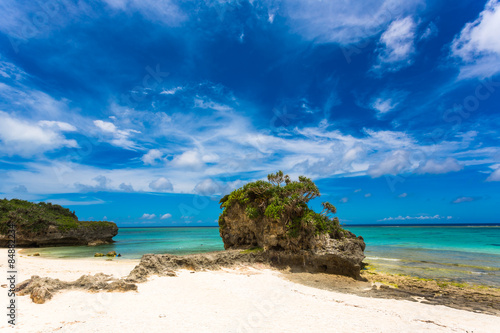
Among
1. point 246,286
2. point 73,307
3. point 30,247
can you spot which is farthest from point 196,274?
point 30,247

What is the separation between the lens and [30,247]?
1485 inches

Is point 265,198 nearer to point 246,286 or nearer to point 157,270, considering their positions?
point 246,286

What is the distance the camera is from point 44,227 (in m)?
37.9

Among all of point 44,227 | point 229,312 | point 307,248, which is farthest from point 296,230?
point 44,227

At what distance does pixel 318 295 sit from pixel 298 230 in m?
6.22

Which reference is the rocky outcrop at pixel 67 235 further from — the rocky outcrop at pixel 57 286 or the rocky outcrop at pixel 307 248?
the rocky outcrop at pixel 307 248

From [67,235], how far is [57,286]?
37.8 m

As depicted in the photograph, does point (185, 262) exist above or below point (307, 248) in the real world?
below

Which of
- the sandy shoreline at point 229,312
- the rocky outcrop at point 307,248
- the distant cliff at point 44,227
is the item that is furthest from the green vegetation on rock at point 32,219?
the rocky outcrop at point 307,248

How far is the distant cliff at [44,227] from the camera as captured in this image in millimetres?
35906

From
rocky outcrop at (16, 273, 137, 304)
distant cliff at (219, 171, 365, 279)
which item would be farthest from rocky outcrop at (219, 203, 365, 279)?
rocky outcrop at (16, 273, 137, 304)

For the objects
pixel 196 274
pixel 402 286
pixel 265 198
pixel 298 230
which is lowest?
pixel 402 286

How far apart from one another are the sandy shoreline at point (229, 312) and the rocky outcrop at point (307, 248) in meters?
4.22

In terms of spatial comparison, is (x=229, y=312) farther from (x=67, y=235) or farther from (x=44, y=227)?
(x=67, y=235)
